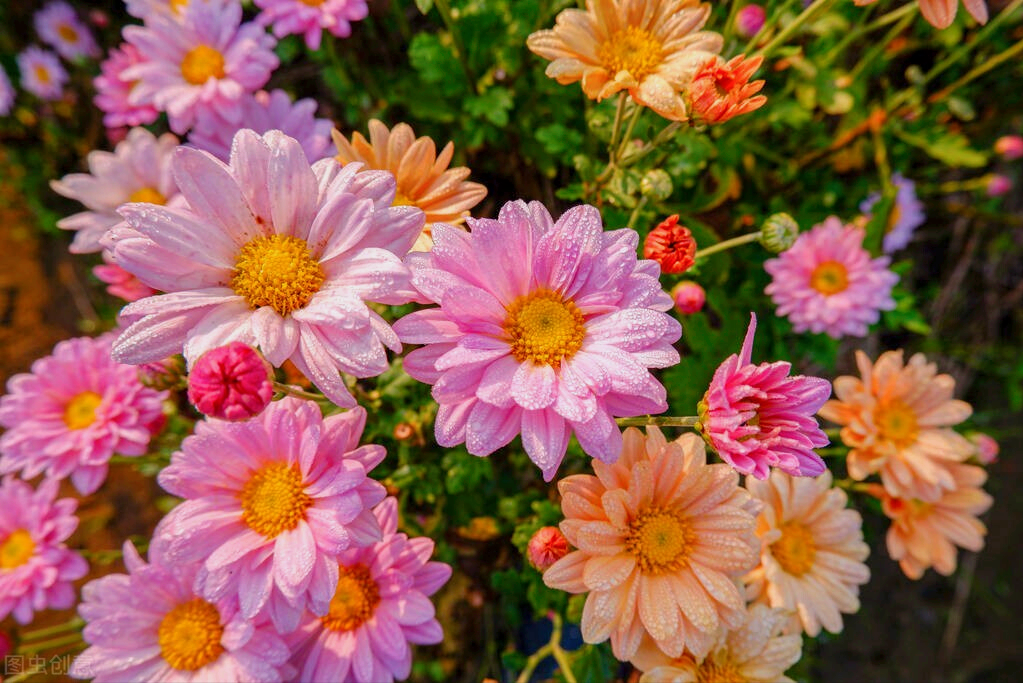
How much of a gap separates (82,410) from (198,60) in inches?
46.8

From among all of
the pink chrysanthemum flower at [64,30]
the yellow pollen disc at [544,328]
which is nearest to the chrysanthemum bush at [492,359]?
the yellow pollen disc at [544,328]

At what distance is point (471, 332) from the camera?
1.30 metres

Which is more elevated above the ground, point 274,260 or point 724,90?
point 724,90

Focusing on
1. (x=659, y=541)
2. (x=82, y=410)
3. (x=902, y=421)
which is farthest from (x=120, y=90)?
(x=902, y=421)

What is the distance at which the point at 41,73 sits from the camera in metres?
3.42

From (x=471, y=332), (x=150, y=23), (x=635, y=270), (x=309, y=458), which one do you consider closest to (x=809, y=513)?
(x=635, y=270)

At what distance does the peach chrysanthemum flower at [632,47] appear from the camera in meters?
1.55

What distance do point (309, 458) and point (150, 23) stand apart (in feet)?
5.39

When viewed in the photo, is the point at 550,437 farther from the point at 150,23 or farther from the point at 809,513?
the point at 150,23

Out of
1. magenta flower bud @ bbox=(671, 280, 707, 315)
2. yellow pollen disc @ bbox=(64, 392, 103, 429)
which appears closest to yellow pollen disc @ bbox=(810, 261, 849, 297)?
magenta flower bud @ bbox=(671, 280, 707, 315)

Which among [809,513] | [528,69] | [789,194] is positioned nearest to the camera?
[809,513]

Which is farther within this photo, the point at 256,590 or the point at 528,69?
the point at 528,69

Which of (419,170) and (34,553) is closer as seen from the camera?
(419,170)

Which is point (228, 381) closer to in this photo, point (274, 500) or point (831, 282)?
point (274, 500)
